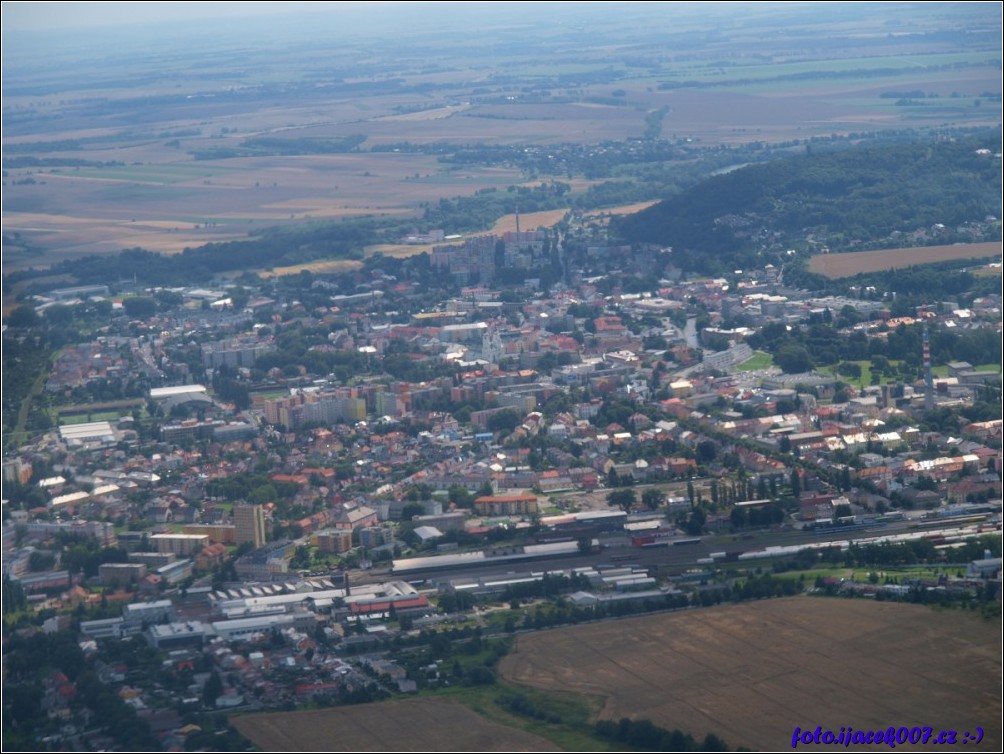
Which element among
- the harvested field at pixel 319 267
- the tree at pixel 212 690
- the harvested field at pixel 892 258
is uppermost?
the tree at pixel 212 690

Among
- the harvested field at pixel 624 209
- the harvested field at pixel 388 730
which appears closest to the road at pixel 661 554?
the harvested field at pixel 388 730

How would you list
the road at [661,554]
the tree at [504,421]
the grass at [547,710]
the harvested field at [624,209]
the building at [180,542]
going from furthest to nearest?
the harvested field at [624,209] < the tree at [504,421] < the building at [180,542] < the road at [661,554] < the grass at [547,710]

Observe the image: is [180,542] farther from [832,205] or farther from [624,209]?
[624,209]

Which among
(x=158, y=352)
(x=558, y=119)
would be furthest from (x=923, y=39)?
(x=158, y=352)

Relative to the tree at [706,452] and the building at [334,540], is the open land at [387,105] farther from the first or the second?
the tree at [706,452]

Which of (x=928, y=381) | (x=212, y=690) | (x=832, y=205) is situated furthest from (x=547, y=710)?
(x=832, y=205)
